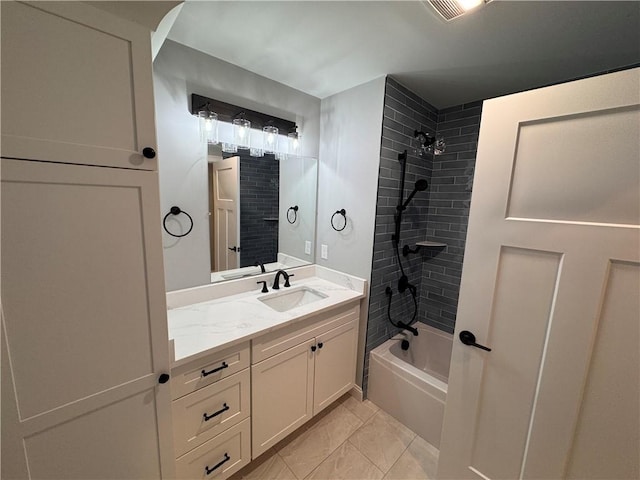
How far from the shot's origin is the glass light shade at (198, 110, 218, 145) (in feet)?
5.00

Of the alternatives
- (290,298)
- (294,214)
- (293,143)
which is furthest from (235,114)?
(290,298)

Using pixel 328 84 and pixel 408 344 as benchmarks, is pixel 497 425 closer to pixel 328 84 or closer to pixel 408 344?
pixel 408 344

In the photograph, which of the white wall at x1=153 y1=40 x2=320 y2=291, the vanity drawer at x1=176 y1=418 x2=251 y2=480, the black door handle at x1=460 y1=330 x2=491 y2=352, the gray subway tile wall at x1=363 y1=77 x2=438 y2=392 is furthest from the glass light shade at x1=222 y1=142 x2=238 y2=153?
the black door handle at x1=460 y1=330 x2=491 y2=352

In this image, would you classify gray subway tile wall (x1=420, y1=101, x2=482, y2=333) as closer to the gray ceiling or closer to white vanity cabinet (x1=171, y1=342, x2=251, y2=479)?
the gray ceiling

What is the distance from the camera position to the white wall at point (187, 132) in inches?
55.7

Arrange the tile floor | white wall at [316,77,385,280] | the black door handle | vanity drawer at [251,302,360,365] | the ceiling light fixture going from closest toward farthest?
the ceiling light fixture → the black door handle → vanity drawer at [251,302,360,365] → the tile floor → white wall at [316,77,385,280]

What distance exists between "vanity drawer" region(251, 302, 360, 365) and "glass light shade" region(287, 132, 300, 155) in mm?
1319

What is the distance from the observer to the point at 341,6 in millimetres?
1105

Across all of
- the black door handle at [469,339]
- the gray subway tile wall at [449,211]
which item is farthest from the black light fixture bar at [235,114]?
the black door handle at [469,339]

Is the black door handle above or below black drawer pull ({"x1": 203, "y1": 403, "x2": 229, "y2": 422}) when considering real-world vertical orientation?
above

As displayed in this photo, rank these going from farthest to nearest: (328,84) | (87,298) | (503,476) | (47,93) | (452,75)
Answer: (328,84) < (452,75) < (503,476) < (87,298) < (47,93)

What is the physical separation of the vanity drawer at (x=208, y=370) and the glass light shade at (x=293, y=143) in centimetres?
149

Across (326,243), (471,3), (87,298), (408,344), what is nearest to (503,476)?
(408,344)

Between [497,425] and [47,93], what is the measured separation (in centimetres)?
207
